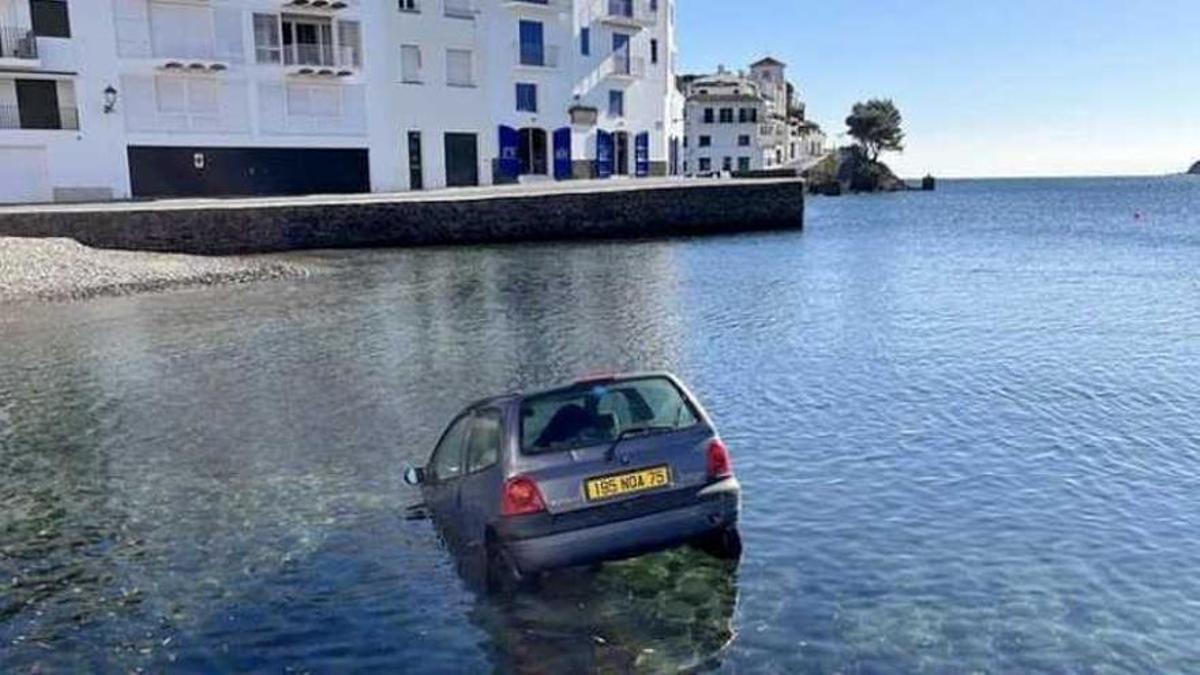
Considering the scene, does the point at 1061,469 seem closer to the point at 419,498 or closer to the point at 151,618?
the point at 419,498

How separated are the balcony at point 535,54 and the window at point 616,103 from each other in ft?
17.8

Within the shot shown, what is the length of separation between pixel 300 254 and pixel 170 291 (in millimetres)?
11457

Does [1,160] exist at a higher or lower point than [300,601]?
higher

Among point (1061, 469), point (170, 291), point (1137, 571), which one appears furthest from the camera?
point (170, 291)

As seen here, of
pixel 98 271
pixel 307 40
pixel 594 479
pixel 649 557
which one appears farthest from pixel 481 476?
pixel 307 40

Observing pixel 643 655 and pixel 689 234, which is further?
pixel 689 234

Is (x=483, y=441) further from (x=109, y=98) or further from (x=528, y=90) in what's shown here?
(x=528, y=90)

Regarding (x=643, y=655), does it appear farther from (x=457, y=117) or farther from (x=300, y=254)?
(x=457, y=117)

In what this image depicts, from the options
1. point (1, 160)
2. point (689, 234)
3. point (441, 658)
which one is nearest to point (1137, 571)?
point (441, 658)

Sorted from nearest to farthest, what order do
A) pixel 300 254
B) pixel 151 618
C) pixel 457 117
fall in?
pixel 151 618
pixel 300 254
pixel 457 117

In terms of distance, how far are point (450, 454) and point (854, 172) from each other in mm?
155497

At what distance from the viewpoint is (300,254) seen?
4234 cm

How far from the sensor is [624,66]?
68.0 m

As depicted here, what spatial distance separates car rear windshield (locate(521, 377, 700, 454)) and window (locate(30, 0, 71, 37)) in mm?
48407
